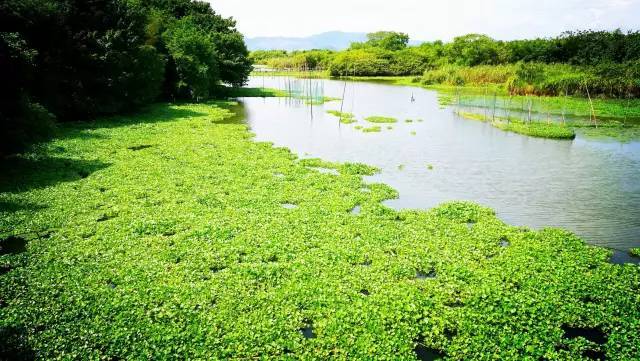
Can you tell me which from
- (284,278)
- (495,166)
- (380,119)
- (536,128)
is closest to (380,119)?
(380,119)

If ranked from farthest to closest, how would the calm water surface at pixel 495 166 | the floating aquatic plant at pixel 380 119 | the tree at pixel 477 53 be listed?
the tree at pixel 477 53 → the floating aquatic plant at pixel 380 119 → the calm water surface at pixel 495 166

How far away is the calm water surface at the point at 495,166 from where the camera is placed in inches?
752

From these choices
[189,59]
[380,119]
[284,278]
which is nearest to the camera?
[284,278]

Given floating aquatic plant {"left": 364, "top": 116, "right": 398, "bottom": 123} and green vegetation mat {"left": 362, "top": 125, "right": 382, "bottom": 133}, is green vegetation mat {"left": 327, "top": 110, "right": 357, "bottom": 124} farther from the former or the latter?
green vegetation mat {"left": 362, "top": 125, "right": 382, "bottom": 133}

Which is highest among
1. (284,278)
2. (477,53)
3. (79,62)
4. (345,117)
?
(477,53)

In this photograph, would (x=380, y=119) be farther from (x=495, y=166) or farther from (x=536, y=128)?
(x=495, y=166)

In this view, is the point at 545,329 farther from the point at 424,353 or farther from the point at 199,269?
the point at 199,269

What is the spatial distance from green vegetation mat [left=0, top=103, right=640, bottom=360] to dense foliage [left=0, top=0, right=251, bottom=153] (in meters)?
4.45

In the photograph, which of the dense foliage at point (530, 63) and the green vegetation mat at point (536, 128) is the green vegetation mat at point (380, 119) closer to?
the green vegetation mat at point (536, 128)

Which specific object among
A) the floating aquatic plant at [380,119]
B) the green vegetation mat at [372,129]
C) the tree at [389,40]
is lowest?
the green vegetation mat at [372,129]

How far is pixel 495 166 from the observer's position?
27688mm

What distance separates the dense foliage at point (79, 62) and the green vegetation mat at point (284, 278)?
14.6 feet

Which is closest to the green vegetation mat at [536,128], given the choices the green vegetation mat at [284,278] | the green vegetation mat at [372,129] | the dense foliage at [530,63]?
the green vegetation mat at [372,129]

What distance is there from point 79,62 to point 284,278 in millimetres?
33142
